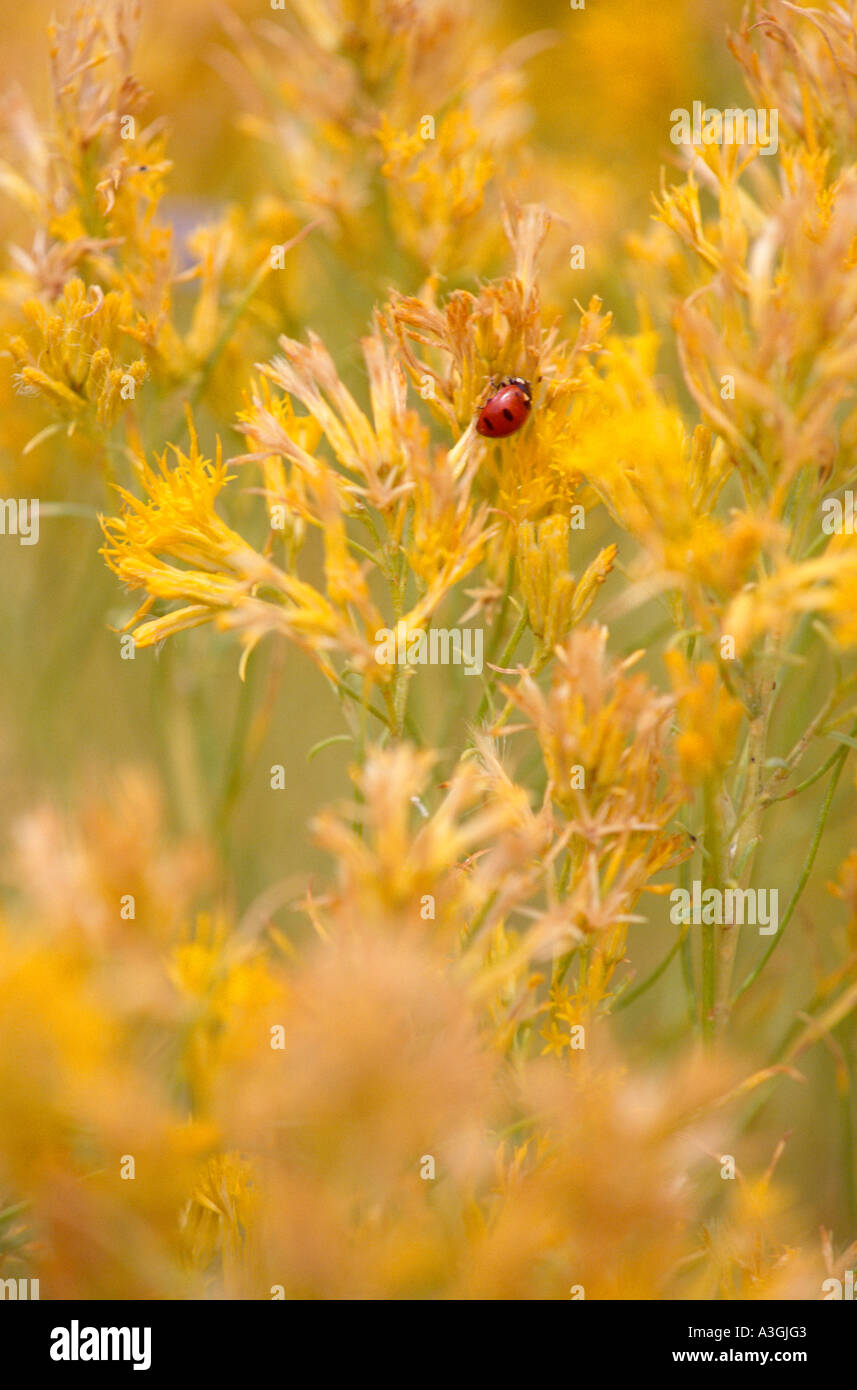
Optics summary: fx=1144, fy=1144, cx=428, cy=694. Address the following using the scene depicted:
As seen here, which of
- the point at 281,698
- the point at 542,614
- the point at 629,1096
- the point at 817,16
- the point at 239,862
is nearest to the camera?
the point at 629,1096

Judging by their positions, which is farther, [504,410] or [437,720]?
[437,720]

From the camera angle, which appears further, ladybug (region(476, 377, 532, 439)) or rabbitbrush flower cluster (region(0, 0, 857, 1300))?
ladybug (region(476, 377, 532, 439))

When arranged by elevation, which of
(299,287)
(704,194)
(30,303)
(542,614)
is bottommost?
(542,614)

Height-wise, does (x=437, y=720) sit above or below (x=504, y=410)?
below

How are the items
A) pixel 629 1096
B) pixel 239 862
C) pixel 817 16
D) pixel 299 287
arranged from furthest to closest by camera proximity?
1. pixel 239 862
2. pixel 299 287
3. pixel 817 16
4. pixel 629 1096

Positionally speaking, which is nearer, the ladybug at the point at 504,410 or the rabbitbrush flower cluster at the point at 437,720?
the rabbitbrush flower cluster at the point at 437,720
